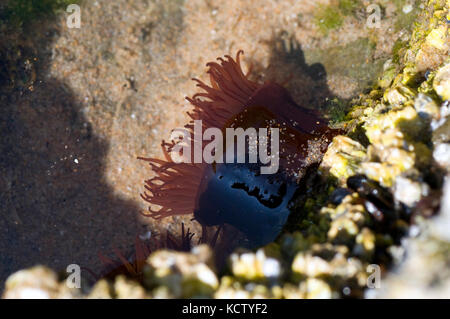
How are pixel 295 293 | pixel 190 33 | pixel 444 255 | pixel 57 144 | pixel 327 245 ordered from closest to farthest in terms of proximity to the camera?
pixel 444 255
pixel 295 293
pixel 327 245
pixel 57 144
pixel 190 33

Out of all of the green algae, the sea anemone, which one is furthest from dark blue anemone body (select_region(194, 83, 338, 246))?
the green algae

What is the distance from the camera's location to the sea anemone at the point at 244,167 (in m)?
3.19

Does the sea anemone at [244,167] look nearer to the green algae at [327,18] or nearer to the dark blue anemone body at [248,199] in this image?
the dark blue anemone body at [248,199]

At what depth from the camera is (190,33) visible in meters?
4.75

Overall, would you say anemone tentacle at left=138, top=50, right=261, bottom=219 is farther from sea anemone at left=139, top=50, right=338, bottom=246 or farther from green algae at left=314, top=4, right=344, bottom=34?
green algae at left=314, top=4, right=344, bottom=34

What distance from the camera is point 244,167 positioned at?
3.29 m

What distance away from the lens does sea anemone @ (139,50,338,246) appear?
319 centimetres

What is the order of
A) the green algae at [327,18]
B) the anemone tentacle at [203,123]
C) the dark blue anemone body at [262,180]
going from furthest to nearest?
1. the green algae at [327,18]
2. the anemone tentacle at [203,123]
3. the dark blue anemone body at [262,180]

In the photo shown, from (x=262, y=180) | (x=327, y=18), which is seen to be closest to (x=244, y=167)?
(x=262, y=180)

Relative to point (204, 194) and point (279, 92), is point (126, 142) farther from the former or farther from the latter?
point (279, 92)

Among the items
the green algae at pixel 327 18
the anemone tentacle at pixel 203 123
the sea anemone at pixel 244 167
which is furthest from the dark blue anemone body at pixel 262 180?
the green algae at pixel 327 18

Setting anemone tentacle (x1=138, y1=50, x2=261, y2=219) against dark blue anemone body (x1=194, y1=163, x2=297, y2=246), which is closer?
dark blue anemone body (x1=194, y1=163, x2=297, y2=246)

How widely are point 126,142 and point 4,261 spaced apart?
184cm

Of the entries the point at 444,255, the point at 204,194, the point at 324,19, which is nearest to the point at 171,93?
the point at 204,194
